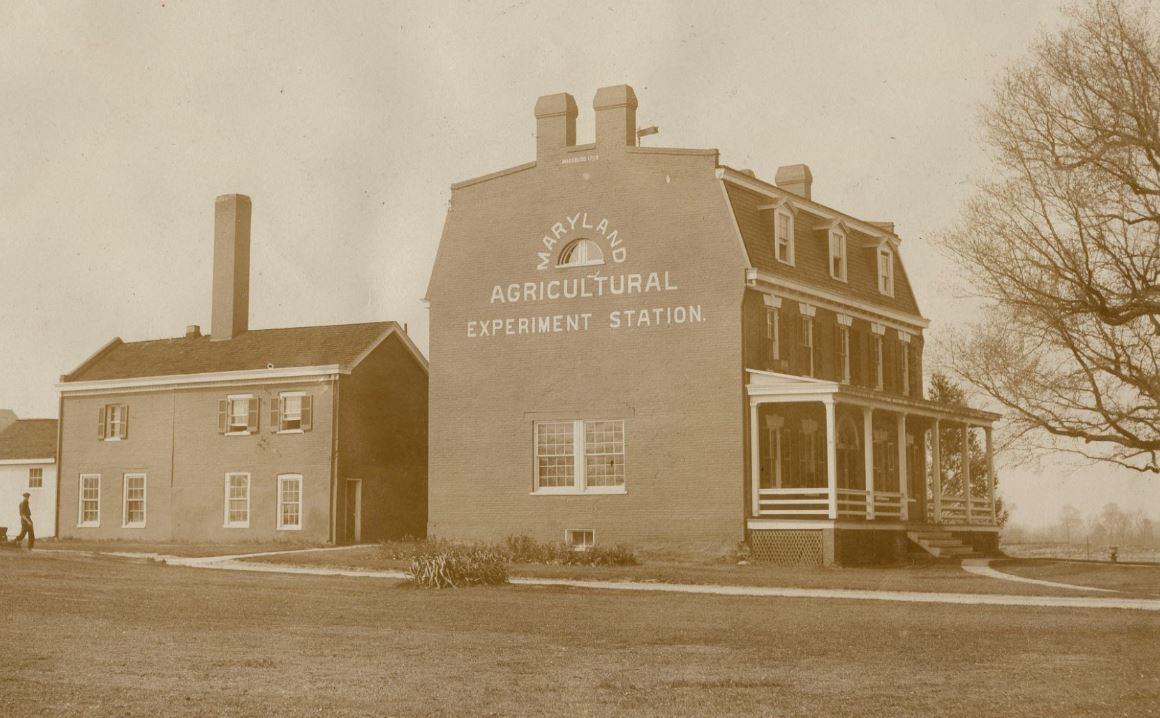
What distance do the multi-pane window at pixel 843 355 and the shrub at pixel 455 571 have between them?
621 inches

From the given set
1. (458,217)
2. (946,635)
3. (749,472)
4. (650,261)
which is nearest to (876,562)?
(749,472)

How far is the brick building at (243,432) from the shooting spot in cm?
3691

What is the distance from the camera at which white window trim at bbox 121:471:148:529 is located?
39.3 metres

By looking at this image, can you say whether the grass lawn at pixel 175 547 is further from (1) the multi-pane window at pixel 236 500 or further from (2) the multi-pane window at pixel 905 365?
(2) the multi-pane window at pixel 905 365

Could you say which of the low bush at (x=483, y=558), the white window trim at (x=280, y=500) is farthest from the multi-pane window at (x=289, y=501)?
the low bush at (x=483, y=558)

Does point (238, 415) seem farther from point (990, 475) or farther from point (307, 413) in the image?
point (990, 475)

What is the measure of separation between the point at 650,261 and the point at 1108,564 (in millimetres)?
12828

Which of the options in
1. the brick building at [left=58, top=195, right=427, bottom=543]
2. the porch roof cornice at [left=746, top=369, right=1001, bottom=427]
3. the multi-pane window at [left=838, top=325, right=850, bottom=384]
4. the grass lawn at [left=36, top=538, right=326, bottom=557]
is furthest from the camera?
the brick building at [left=58, top=195, right=427, bottom=543]

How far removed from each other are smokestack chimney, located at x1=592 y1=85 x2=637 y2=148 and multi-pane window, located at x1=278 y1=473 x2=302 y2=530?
1326 centimetres

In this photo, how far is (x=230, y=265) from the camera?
40531 millimetres

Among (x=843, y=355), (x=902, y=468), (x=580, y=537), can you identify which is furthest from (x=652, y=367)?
(x=843, y=355)

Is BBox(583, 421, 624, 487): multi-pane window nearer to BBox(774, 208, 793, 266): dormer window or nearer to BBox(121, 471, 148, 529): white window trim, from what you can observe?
BBox(774, 208, 793, 266): dormer window

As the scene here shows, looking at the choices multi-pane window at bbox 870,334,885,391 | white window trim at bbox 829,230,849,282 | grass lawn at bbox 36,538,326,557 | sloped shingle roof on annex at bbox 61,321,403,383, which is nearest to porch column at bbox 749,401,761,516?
white window trim at bbox 829,230,849,282

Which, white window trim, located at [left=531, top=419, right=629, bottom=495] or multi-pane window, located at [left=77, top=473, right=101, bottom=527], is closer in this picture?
white window trim, located at [left=531, top=419, right=629, bottom=495]
